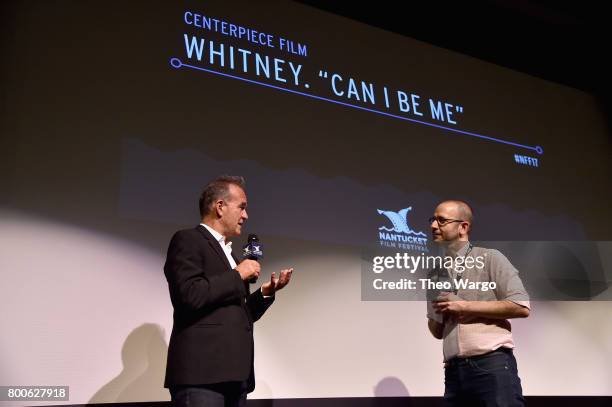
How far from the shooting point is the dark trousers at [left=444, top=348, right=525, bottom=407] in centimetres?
260

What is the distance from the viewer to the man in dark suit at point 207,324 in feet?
7.14

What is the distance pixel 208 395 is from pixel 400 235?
80.4 inches

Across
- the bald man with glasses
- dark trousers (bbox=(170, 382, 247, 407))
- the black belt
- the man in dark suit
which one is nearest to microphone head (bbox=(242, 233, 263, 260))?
the man in dark suit

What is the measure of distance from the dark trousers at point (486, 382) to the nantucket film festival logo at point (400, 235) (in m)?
1.21

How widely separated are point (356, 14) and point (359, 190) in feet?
4.53

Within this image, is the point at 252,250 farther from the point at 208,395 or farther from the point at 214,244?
the point at 208,395

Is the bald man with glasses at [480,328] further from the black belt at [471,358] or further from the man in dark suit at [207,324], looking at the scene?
the man in dark suit at [207,324]

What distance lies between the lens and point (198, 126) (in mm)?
3498

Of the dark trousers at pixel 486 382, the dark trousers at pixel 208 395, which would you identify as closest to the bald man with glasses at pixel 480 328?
the dark trousers at pixel 486 382

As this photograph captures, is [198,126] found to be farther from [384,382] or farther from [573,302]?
[573,302]

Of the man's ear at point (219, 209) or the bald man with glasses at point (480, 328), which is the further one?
the bald man with glasses at point (480, 328)

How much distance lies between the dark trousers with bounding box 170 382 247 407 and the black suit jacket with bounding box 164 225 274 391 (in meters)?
0.04

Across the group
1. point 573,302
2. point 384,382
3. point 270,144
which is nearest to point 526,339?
point 573,302

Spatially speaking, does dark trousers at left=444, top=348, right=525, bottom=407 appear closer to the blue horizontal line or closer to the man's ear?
the man's ear
